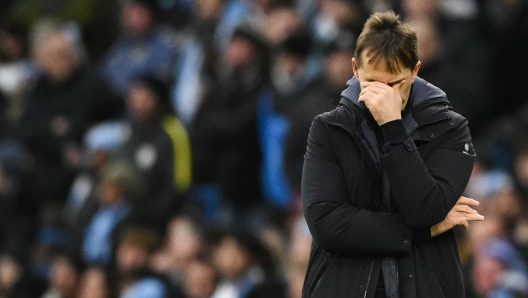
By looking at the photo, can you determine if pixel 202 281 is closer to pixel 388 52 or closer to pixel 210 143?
pixel 210 143

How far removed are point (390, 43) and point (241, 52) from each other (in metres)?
6.02

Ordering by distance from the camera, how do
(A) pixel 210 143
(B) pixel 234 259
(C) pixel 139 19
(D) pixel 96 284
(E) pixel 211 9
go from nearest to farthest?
1. (B) pixel 234 259
2. (D) pixel 96 284
3. (A) pixel 210 143
4. (E) pixel 211 9
5. (C) pixel 139 19

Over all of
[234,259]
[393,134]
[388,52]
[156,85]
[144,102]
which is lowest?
[234,259]

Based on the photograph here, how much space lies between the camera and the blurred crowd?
860cm

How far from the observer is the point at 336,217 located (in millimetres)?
3945

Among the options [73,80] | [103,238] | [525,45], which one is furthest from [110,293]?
[525,45]

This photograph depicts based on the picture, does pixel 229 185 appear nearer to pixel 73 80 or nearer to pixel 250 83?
pixel 250 83

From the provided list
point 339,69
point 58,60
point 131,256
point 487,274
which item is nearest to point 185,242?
point 131,256

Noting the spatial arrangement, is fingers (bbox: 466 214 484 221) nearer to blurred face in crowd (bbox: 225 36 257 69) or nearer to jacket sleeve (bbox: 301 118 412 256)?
jacket sleeve (bbox: 301 118 412 256)

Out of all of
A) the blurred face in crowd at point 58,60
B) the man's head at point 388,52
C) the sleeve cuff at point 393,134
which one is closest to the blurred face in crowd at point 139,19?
the blurred face in crowd at point 58,60

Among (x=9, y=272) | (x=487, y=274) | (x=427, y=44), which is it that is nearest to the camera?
(x=487, y=274)

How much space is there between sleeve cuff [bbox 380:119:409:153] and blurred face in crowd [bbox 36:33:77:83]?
8307 mm

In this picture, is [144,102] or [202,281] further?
[144,102]

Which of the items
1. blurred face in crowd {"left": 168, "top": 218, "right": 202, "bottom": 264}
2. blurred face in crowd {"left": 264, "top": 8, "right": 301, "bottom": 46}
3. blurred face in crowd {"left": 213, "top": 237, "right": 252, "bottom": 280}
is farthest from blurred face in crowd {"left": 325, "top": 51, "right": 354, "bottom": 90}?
blurred face in crowd {"left": 168, "top": 218, "right": 202, "bottom": 264}
